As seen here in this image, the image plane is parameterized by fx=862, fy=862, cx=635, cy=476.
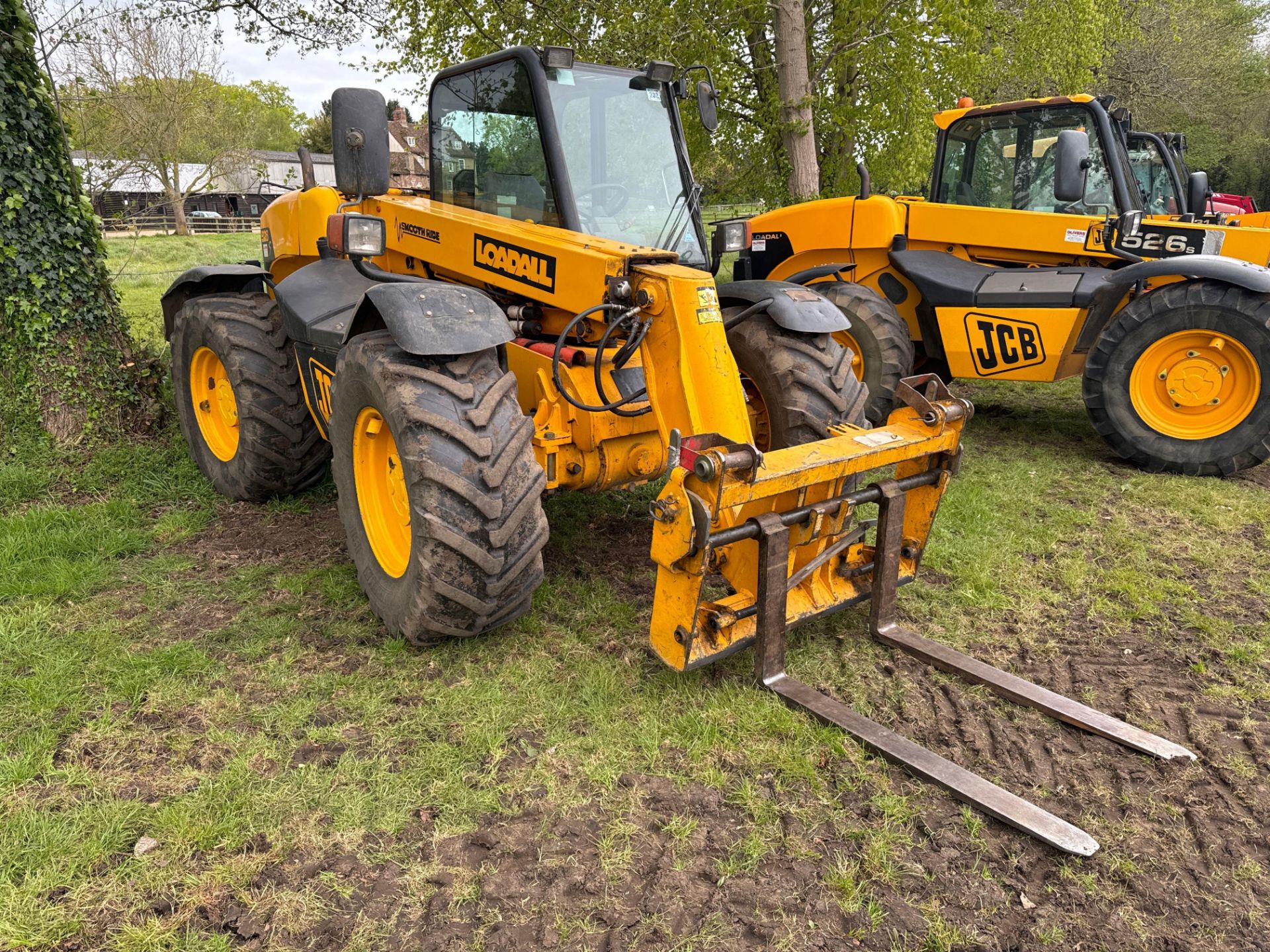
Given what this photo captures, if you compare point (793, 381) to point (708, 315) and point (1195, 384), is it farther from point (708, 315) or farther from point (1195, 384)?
point (1195, 384)

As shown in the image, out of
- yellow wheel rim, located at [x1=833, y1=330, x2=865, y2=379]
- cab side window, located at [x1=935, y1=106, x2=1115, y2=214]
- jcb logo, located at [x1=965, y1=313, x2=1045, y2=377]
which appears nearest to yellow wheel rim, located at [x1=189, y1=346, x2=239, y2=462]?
yellow wheel rim, located at [x1=833, y1=330, x2=865, y2=379]

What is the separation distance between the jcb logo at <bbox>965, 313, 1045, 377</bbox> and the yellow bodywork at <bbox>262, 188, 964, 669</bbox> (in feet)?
10.2

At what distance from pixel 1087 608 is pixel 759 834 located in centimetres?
230

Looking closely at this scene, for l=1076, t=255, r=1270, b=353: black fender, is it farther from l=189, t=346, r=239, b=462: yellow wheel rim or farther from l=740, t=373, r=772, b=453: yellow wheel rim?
l=189, t=346, r=239, b=462: yellow wheel rim

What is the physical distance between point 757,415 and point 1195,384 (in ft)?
11.4

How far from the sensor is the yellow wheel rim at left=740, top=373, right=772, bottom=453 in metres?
4.22

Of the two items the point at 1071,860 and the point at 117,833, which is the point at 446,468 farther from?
the point at 1071,860

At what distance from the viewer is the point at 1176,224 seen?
6.30 meters

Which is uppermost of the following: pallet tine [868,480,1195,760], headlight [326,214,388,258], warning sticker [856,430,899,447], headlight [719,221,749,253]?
headlight [326,214,388,258]

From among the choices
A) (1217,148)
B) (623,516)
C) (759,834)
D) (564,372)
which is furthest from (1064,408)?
(1217,148)

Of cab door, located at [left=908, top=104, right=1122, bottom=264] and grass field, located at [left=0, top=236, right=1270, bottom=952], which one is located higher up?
cab door, located at [left=908, top=104, right=1122, bottom=264]

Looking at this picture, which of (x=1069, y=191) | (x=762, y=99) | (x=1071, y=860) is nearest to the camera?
(x=1071, y=860)

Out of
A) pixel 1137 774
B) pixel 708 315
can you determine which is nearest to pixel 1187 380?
pixel 1137 774

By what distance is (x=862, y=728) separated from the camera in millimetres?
2953
